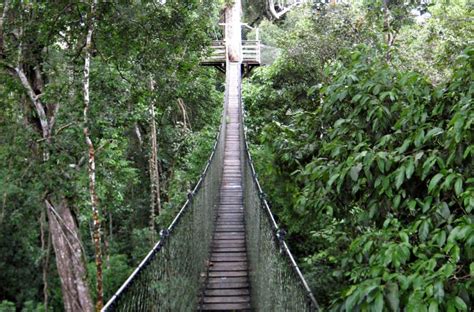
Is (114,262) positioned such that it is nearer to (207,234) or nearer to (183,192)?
(183,192)

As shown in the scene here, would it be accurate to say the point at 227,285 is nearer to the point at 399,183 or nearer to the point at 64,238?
the point at 64,238

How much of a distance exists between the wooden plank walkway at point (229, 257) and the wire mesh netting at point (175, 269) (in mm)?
150

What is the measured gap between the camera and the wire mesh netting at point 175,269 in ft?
5.65

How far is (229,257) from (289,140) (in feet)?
7.10

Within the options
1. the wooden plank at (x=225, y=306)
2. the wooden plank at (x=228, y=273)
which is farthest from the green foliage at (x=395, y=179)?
the wooden plank at (x=228, y=273)

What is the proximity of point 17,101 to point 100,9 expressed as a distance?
183cm

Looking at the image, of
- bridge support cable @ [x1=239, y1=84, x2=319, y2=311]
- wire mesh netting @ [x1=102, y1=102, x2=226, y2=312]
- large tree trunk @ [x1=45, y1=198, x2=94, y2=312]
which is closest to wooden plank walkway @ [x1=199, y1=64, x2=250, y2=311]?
wire mesh netting @ [x1=102, y1=102, x2=226, y2=312]

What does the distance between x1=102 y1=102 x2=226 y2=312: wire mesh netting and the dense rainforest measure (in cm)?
63

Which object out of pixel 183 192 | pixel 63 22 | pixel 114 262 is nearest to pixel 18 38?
pixel 63 22

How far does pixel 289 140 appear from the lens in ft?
8.75

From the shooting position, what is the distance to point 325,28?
25.2 ft

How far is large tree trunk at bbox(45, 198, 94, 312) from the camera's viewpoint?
487cm

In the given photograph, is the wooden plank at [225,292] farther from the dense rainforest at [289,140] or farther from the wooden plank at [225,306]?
the dense rainforest at [289,140]

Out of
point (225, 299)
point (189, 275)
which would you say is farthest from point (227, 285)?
point (189, 275)
